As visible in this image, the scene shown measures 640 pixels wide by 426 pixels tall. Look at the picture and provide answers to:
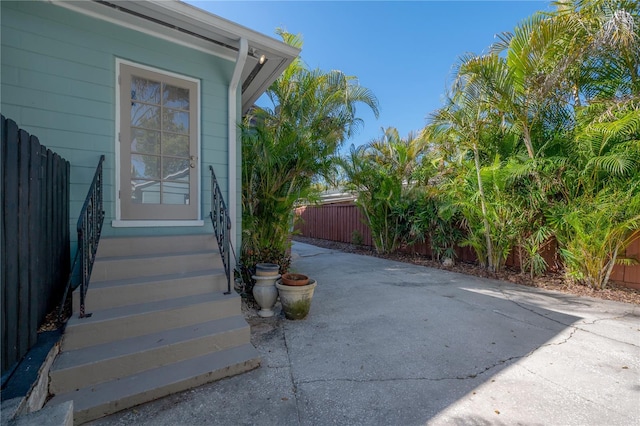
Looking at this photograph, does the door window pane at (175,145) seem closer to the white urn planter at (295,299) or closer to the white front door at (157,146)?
the white front door at (157,146)

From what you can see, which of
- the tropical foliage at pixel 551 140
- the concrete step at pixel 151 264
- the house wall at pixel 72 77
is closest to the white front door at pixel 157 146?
the house wall at pixel 72 77

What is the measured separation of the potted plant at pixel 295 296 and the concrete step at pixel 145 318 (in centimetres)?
63

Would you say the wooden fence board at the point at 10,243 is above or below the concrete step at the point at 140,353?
above

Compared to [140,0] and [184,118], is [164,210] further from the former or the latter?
[140,0]

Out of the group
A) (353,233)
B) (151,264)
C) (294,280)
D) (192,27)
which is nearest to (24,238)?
(151,264)

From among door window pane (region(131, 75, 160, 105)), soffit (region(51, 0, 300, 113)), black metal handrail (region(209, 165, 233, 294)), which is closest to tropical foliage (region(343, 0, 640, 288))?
soffit (region(51, 0, 300, 113))

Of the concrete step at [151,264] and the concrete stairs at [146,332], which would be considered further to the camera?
the concrete step at [151,264]

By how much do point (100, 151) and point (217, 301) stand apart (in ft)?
7.26

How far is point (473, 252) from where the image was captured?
21.6 feet

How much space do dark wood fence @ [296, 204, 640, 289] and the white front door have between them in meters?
1.92

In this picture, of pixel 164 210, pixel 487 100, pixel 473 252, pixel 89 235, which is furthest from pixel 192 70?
pixel 473 252

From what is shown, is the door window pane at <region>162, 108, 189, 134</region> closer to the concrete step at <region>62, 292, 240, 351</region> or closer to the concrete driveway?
the concrete step at <region>62, 292, 240, 351</region>

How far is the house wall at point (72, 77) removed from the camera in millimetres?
2801

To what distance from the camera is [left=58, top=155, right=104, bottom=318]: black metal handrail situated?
2227 mm
